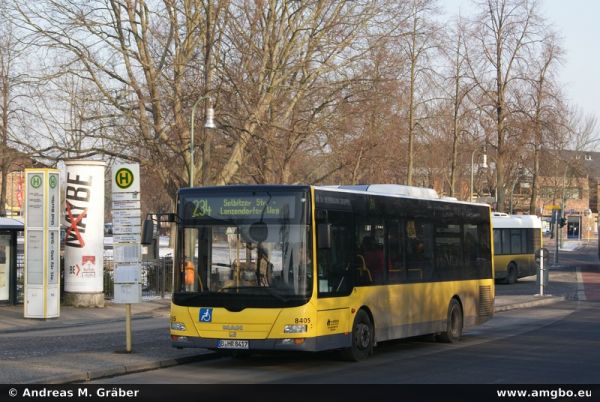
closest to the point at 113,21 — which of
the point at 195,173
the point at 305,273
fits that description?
the point at 195,173

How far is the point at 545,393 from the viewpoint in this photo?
11898 millimetres

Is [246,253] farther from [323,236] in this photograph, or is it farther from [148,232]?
[148,232]

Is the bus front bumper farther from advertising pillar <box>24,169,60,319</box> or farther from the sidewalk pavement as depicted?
advertising pillar <box>24,169,60,319</box>

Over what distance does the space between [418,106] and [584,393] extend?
32428mm

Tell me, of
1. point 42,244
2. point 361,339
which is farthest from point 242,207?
point 42,244

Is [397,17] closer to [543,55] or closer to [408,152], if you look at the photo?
[408,152]

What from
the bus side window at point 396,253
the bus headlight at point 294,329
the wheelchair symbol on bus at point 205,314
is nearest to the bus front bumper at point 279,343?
the bus headlight at point 294,329

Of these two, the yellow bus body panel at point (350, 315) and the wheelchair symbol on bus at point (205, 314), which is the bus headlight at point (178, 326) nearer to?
the yellow bus body panel at point (350, 315)

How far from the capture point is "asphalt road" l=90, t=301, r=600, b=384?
13.5 metres

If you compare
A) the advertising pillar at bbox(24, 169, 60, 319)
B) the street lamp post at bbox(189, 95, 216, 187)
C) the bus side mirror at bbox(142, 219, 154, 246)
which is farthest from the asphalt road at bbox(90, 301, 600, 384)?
the street lamp post at bbox(189, 95, 216, 187)

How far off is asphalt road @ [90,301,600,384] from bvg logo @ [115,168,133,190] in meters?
3.39

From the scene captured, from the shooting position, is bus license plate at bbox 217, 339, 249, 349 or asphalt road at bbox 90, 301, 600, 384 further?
bus license plate at bbox 217, 339, 249, 349

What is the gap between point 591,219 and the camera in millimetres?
136250

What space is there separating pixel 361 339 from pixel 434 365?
1.27m
